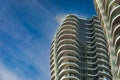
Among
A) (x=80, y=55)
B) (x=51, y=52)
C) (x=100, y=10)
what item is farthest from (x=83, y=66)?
(x=100, y=10)

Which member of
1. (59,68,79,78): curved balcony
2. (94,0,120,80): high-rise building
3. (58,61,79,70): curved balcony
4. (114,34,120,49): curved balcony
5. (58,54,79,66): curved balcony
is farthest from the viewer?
(58,54,79,66): curved balcony

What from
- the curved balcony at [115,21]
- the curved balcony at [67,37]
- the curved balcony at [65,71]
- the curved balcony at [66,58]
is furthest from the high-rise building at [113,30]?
the curved balcony at [67,37]

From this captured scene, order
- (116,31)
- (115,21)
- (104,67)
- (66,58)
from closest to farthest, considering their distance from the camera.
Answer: (116,31), (115,21), (66,58), (104,67)

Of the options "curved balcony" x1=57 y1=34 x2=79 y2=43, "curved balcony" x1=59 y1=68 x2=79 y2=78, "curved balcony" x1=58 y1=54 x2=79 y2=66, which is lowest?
"curved balcony" x1=59 y1=68 x2=79 y2=78

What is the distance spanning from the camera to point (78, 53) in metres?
132

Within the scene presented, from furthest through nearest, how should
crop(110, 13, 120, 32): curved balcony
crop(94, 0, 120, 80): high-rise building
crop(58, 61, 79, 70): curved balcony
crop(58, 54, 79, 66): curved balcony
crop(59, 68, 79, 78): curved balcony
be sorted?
1. crop(58, 54, 79, 66): curved balcony
2. crop(58, 61, 79, 70): curved balcony
3. crop(59, 68, 79, 78): curved balcony
4. crop(110, 13, 120, 32): curved balcony
5. crop(94, 0, 120, 80): high-rise building

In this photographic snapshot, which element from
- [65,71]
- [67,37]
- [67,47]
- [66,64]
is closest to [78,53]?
[67,47]

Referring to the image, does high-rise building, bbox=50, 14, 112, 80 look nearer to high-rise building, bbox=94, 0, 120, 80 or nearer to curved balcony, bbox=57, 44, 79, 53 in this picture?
curved balcony, bbox=57, 44, 79, 53

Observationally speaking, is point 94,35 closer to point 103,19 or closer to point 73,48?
point 73,48

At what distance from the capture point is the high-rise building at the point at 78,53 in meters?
123

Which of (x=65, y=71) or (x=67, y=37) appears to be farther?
(x=67, y=37)

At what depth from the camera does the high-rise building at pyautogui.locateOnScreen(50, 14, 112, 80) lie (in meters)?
123

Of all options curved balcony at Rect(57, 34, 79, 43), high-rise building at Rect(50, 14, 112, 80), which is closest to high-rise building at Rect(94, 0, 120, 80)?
high-rise building at Rect(50, 14, 112, 80)

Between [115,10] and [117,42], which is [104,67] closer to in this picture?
[115,10]
